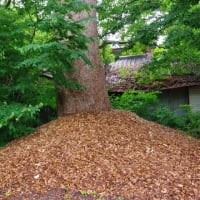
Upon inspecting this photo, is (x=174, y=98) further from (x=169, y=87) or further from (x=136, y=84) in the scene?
(x=136, y=84)

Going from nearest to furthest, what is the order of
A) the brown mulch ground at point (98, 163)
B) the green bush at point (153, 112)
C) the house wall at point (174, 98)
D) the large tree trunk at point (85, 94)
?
the brown mulch ground at point (98, 163) < the large tree trunk at point (85, 94) < the green bush at point (153, 112) < the house wall at point (174, 98)

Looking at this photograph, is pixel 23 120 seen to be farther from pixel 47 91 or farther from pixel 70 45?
pixel 70 45

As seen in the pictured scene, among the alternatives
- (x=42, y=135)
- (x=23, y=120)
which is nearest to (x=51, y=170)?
(x=42, y=135)

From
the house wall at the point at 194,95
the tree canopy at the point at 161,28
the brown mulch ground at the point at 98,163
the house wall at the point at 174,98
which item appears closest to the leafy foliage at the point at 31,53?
the brown mulch ground at the point at 98,163

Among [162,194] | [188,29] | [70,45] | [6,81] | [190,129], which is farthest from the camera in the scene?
[190,129]

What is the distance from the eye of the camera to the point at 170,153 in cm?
490

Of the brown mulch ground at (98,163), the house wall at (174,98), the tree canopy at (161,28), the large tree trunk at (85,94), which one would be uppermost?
the tree canopy at (161,28)

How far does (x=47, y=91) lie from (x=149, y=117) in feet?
14.3

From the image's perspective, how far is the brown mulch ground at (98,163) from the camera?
149 inches

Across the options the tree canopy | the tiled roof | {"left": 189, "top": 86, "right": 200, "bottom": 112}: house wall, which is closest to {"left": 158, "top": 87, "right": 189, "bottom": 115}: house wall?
{"left": 189, "top": 86, "right": 200, "bottom": 112}: house wall

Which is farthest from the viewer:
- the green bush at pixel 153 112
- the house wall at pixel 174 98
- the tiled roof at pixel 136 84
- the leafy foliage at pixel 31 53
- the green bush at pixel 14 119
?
the house wall at pixel 174 98

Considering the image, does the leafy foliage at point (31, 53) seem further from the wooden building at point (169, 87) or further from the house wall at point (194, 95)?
the house wall at point (194, 95)

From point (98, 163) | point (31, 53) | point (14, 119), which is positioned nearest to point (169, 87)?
point (31, 53)

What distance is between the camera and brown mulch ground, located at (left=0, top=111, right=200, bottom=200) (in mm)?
3797
